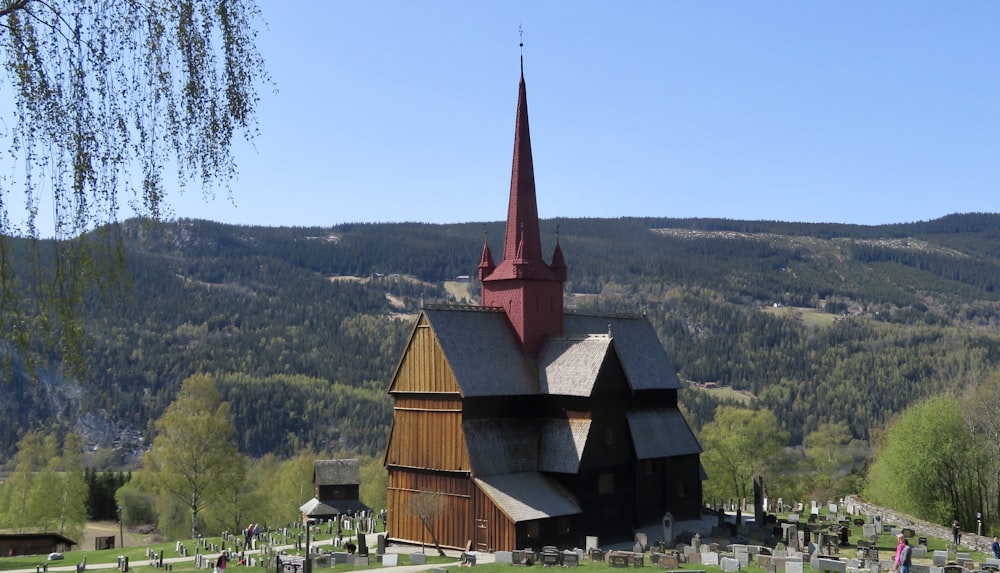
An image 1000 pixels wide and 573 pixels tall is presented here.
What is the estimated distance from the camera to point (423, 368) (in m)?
40.1

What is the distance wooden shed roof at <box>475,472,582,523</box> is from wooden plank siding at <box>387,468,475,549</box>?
107cm

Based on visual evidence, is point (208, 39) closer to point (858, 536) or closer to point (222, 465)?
point (858, 536)

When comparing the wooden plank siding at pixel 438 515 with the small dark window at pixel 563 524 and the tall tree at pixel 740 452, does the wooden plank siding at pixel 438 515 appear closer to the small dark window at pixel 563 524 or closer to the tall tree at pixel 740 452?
the small dark window at pixel 563 524

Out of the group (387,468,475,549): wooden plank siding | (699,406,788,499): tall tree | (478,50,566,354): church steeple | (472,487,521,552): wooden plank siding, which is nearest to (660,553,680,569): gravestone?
(472,487,521,552): wooden plank siding

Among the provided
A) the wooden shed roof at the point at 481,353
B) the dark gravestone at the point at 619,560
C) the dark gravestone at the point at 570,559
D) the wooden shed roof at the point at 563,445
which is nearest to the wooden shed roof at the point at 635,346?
the wooden shed roof at the point at 481,353

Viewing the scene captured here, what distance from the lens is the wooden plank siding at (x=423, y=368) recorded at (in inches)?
1543

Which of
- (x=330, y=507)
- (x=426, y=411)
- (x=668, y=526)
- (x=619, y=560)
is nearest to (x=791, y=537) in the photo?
(x=668, y=526)

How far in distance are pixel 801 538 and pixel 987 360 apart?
171785 millimetres

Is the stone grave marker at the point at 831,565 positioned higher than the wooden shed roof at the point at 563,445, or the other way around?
the wooden shed roof at the point at 563,445

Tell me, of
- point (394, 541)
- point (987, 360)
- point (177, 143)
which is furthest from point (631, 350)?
point (987, 360)

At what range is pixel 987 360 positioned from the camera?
188500 mm

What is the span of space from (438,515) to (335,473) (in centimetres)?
2234

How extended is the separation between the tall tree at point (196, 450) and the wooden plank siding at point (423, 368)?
23.5 meters

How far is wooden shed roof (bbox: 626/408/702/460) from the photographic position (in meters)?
43.8
